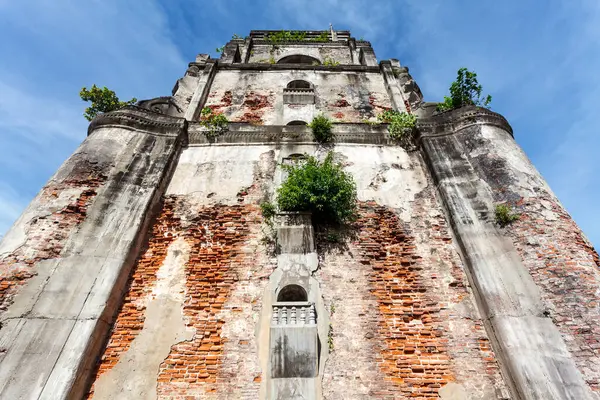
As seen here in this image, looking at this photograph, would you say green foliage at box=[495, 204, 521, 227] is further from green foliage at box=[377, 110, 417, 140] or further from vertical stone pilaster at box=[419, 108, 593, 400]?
green foliage at box=[377, 110, 417, 140]

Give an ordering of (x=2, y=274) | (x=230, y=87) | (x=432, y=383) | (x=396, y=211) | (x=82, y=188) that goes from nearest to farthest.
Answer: (x=432, y=383) < (x=2, y=274) < (x=82, y=188) < (x=396, y=211) < (x=230, y=87)

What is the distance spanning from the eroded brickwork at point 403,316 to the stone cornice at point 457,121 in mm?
2260

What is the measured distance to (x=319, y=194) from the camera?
7.14 meters

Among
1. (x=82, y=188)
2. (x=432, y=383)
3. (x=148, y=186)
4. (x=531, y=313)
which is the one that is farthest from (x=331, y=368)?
(x=82, y=188)

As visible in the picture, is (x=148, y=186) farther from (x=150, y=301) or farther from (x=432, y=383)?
(x=432, y=383)

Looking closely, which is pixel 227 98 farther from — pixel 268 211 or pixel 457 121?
pixel 457 121

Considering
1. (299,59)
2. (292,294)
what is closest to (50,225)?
(292,294)

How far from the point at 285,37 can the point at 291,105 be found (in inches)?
307

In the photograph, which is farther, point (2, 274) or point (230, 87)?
point (230, 87)

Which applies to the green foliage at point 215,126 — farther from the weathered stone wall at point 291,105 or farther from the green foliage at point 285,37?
the green foliage at point 285,37

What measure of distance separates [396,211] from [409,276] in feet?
5.12

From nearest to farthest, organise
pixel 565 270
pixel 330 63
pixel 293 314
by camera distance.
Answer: pixel 293 314 < pixel 565 270 < pixel 330 63

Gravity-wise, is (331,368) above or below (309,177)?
below

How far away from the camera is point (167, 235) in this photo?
715 cm
